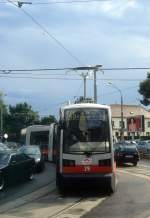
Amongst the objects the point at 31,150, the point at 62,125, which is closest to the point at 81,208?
the point at 62,125

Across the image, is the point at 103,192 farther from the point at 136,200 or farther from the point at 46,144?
the point at 46,144

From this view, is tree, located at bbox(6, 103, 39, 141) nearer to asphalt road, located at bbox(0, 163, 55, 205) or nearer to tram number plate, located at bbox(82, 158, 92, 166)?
asphalt road, located at bbox(0, 163, 55, 205)

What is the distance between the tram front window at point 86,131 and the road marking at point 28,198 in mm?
1809

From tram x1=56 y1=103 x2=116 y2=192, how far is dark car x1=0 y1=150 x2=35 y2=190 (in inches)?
64.3

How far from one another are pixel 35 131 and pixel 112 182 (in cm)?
2742

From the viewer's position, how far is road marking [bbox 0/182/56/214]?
1626 centimetres

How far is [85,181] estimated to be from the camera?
64.4 ft

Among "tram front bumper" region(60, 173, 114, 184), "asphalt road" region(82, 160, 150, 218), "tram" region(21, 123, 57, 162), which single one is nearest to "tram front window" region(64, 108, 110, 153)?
"tram front bumper" region(60, 173, 114, 184)

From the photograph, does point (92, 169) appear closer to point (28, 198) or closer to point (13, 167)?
point (28, 198)

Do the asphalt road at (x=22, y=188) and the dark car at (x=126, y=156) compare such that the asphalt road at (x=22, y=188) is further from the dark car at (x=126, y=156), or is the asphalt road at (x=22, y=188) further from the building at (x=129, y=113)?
the building at (x=129, y=113)

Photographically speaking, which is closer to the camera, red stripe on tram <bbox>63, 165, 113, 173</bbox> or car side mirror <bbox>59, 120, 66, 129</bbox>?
red stripe on tram <bbox>63, 165, 113, 173</bbox>

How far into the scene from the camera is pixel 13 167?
20578 mm

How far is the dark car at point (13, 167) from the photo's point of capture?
19417 mm

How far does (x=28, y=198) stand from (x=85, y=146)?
8.50ft
